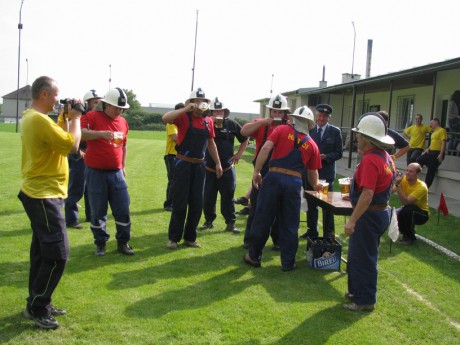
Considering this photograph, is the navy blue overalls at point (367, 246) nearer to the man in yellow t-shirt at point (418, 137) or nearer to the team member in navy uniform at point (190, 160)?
the team member in navy uniform at point (190, 160)

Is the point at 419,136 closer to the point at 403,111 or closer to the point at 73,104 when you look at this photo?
the point at 403,111

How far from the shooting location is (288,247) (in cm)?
573

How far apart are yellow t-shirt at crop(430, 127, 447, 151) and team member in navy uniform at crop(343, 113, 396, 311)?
28.5 feet

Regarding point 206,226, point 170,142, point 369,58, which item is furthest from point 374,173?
point 369,58

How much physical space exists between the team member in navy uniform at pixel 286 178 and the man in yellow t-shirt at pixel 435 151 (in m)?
8.10

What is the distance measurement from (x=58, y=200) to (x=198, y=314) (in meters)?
1.66

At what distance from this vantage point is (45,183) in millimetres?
3832

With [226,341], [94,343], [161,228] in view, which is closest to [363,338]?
[226,341]

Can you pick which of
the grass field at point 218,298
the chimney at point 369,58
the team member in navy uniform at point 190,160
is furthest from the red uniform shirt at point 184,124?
the chimney at point 369,58

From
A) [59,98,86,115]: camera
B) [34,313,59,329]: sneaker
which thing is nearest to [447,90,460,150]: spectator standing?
[59,98,86,115]: camera

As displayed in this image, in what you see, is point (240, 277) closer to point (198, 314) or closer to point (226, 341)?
point (198, 314)

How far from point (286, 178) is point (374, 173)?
1.39 meters

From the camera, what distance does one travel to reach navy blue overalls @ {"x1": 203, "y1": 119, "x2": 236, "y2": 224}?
25.7ft

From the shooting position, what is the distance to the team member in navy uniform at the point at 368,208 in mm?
4426
